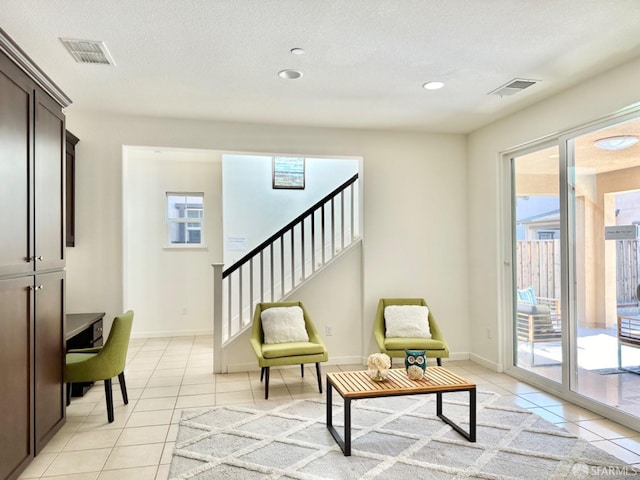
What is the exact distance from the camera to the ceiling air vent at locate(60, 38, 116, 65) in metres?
2.81

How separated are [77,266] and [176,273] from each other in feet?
7.83

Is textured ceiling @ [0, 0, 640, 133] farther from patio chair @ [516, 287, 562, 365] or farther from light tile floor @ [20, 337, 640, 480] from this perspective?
light tile floor @ [20, 337, 640, 480]

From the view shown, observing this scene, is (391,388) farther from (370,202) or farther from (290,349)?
(370,202)

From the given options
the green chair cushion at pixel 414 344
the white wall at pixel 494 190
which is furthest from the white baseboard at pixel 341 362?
the green chair cushion at pixel 414 344

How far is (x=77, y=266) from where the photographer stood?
4.30 meters

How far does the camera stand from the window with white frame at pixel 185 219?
22.0 feet

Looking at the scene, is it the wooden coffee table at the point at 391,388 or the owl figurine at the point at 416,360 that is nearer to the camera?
the wooden coffee table at the point at 391,388

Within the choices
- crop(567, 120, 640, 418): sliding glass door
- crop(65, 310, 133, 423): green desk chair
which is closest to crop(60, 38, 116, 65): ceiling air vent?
crop(65, 310, 133, 423): green desk chair

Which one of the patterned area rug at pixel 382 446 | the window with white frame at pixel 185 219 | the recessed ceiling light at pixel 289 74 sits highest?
the recessed ceiling light at pixel 289 74

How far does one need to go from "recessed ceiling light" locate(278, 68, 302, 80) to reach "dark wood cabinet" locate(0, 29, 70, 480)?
1666 mm

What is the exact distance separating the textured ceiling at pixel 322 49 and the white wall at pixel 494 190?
18 centimetres

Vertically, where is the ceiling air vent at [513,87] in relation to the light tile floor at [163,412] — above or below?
above

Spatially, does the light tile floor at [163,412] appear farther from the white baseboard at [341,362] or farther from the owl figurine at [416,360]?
the owl figurine at [416,360]

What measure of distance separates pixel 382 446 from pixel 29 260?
266cm
